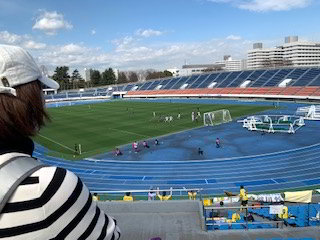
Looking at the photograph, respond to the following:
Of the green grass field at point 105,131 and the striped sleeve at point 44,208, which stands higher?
the striped sleeve at point 44,208

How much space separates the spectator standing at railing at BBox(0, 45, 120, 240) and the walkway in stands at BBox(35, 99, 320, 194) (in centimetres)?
1538

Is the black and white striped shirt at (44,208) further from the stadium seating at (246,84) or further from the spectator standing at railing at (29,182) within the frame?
the stadium seating at (246,84)

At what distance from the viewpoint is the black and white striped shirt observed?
1151 millimetres

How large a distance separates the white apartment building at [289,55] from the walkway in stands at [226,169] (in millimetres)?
124193

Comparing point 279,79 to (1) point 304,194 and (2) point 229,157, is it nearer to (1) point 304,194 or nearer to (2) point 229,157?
(2) point 229,157

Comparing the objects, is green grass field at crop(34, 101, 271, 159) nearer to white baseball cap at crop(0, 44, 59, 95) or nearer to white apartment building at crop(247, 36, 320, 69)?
white baseball cap at crop(0, 44, 59, 95)

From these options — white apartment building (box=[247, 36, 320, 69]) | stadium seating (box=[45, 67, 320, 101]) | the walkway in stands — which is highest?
white apartment building (box=[247, 36, 320, 69])

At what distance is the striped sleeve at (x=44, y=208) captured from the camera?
1151 millimetres

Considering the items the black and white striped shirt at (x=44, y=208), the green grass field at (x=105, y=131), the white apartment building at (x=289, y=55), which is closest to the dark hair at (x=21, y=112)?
the black and white striped shirt at (x=44, y=208)

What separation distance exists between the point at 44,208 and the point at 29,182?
0.11 m

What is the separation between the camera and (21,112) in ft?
4.33

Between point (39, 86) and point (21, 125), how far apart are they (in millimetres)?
194

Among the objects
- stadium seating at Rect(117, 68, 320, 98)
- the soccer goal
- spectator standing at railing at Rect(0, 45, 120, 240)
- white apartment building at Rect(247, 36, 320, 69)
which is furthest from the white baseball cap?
white apartment building at Rect(247, 36, 320, 69)

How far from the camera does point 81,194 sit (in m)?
1.26
